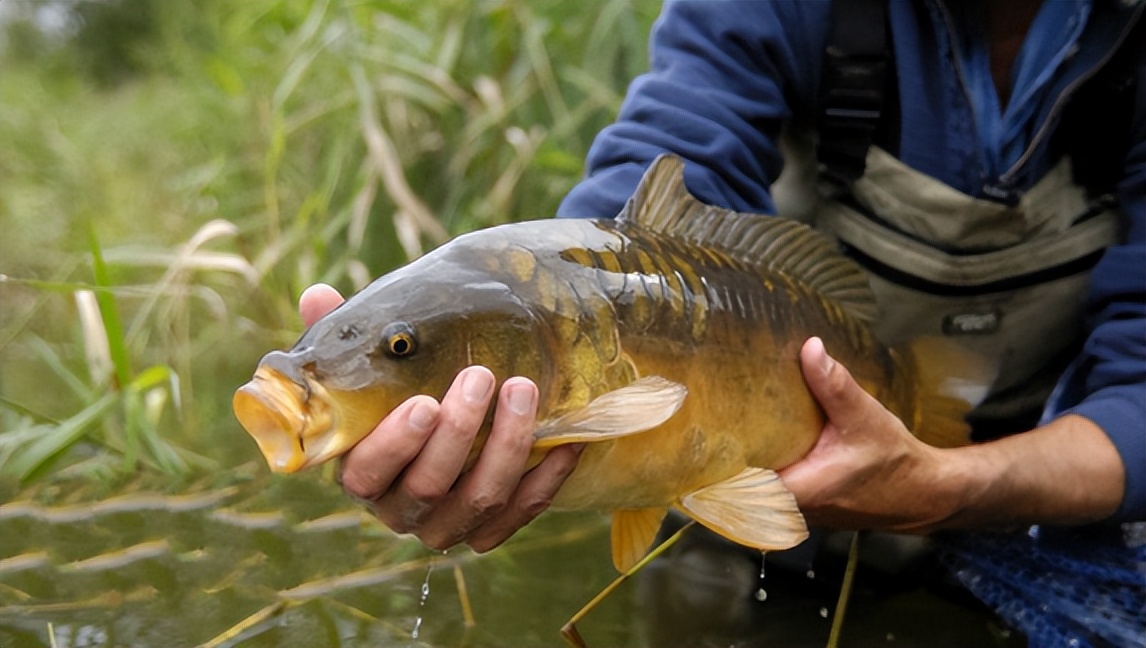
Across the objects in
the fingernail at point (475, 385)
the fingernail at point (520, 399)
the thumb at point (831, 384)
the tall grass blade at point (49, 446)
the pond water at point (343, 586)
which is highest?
the fingernail at point (475, 385)

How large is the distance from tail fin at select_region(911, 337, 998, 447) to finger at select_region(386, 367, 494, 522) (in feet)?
2.57

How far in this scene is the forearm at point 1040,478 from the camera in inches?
58.0

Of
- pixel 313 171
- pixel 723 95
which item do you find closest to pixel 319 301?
pixel 723 95

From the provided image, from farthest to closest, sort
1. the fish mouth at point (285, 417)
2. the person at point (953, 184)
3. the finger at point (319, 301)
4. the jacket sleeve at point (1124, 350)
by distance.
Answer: the jacket sleeve at point (1124, 350), the person at point (953, 184), the finger at point (319, 301), the fish mouth at point (285, 417)

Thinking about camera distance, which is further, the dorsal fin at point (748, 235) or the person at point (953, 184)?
the person at point (953, 184)

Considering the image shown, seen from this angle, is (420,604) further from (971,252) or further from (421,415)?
(971,252)

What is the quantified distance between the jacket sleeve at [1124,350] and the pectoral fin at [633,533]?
0.70 metres

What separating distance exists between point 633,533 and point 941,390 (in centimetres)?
55

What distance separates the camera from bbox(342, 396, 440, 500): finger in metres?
0.98

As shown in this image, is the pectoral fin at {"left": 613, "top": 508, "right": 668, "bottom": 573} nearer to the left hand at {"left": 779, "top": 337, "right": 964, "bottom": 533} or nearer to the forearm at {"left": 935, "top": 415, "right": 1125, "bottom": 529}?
the left hand at {"left": 779, "top": 337, "right": 964, "bottom": 533}

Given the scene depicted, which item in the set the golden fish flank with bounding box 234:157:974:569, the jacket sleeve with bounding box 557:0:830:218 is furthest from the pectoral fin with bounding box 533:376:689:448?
the jacket sleeve with bounding box 557:0:830:218

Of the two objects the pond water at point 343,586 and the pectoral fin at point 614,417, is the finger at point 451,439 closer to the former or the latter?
the pectoral fin at point 614,417

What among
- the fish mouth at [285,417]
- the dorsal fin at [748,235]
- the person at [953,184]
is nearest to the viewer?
the fish mouth at [285,417]

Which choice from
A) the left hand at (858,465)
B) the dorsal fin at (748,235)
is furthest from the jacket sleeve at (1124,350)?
the dorsal fin at (748,235)
